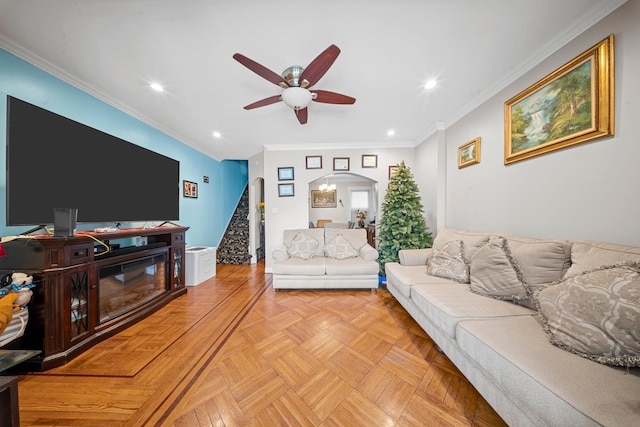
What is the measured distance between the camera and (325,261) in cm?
310

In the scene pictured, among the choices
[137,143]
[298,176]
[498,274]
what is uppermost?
[137,143]

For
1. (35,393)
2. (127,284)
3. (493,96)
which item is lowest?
(35,393)

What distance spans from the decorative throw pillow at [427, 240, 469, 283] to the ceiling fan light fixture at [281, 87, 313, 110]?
83.9 inches

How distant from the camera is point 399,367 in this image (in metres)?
1.51

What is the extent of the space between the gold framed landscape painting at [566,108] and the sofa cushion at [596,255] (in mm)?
779

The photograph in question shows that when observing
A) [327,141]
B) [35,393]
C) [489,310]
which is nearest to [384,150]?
[327,141]

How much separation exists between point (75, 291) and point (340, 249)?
286 cm

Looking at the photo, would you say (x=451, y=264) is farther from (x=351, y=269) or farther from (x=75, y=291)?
(x=75, y=291)

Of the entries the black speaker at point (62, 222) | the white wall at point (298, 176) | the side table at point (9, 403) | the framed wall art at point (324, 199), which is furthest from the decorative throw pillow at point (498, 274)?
the framed wall art at point (324, 199)

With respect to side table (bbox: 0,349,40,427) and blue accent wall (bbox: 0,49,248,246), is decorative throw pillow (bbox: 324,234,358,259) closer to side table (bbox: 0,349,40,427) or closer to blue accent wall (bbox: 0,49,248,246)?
blue accent wall (bbox: 0,49,248,246)

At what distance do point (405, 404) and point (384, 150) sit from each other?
12.5ft

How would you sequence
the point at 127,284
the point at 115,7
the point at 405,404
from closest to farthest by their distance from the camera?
the point at 405,404, the point at 115,7, the point at 127,284

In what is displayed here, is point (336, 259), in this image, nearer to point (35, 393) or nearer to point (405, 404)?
point (405, 404)

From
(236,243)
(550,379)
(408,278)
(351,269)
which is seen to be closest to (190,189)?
(236,243)
